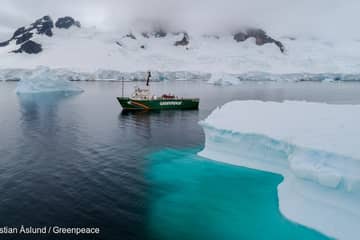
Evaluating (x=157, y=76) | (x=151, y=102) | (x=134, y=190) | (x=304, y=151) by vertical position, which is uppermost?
(x=157, y=76)

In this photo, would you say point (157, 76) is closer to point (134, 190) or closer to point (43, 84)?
point (43, 84)

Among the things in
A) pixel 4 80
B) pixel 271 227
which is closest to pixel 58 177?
pixel 271 227

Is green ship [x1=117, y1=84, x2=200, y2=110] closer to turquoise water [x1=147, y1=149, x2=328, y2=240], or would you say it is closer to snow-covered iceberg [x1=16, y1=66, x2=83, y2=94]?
turquoise water [x1=147, y1=149, x2=328, y2=240]

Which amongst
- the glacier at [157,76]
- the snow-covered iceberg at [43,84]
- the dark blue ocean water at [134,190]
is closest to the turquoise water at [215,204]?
the dark blue ocean water at [134,190]

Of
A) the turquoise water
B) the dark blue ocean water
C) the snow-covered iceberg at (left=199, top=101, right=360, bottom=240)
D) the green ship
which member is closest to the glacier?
the green ship

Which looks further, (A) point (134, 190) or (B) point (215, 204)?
(A) point (134, 190)

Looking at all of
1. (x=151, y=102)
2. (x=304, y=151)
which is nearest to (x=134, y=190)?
(x=304, y=151)
